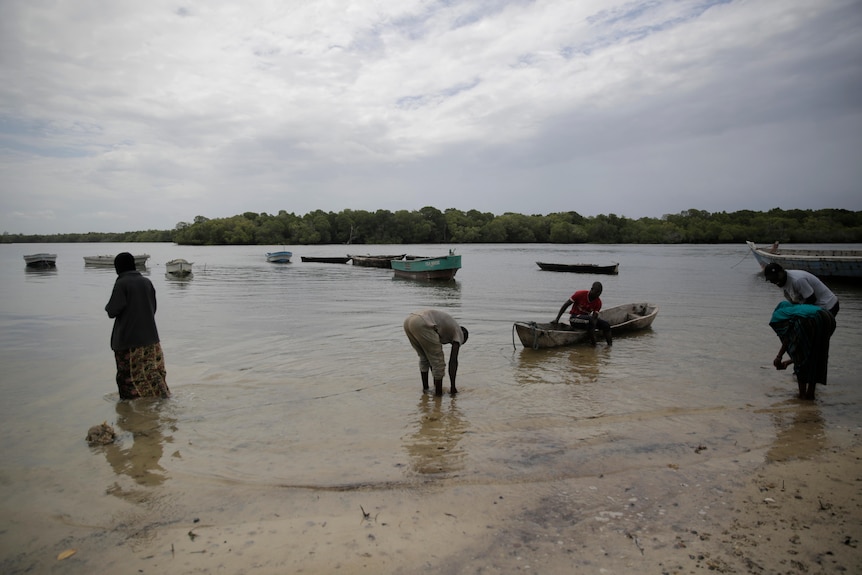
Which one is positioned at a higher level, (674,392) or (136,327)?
(136,327)

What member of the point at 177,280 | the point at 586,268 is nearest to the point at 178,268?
the point at 177,280

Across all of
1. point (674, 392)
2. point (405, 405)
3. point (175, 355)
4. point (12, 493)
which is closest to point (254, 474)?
point (12, 493)

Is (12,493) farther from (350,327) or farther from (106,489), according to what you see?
(350,327)

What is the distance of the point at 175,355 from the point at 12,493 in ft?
21.5

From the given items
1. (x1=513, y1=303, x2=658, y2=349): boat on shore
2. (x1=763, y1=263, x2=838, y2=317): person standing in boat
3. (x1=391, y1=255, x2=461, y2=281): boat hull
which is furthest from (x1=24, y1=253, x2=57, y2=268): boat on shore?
(x1=763, y1=263, x2=838, y2=317): person standing in boat

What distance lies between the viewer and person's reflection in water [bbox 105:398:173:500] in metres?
5.25

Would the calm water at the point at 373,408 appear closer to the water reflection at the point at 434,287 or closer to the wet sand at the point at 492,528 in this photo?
the wet sand at the point at 492,528

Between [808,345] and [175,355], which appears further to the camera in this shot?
[175,355]

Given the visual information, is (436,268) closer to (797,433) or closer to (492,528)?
(797,433)

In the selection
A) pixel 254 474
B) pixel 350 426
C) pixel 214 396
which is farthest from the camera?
pixel 214 396

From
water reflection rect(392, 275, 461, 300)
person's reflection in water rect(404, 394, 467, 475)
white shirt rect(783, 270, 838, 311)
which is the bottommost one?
water reflection rect(392, 275, 461, 300)

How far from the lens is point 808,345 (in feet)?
23.7

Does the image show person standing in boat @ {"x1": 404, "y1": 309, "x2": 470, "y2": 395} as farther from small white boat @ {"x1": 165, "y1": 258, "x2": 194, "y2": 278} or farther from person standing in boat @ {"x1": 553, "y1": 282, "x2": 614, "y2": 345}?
small white boat @ {"x1": 165, "y1": 258, "x2": 194, "y2": 278}

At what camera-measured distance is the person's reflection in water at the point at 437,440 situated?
546 centimetres
